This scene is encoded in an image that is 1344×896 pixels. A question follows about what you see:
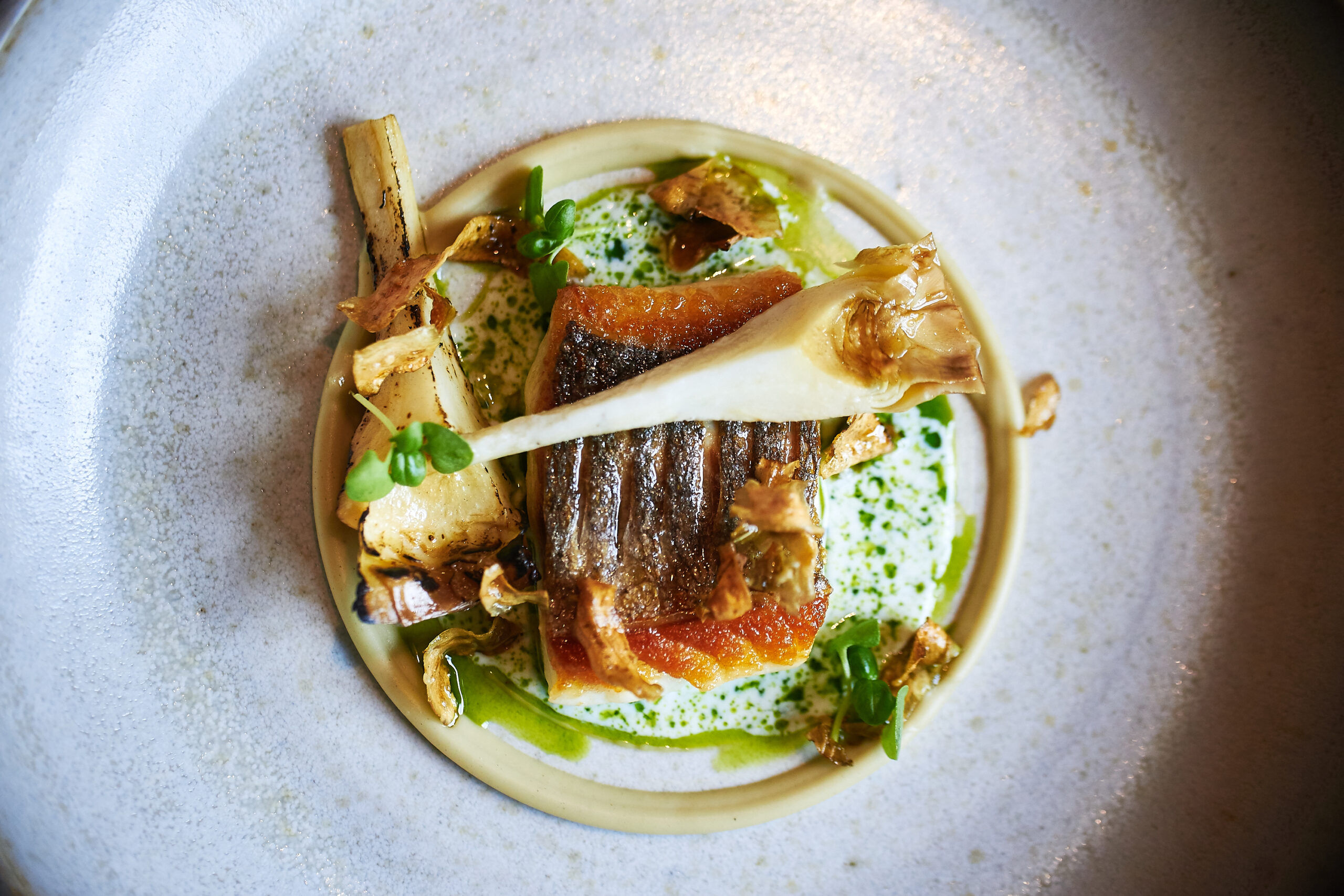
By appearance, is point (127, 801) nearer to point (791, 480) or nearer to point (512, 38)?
point (791, 480)

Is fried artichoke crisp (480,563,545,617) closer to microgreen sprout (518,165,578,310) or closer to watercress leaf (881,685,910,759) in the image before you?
microgreen sprout (518,165,578,310)

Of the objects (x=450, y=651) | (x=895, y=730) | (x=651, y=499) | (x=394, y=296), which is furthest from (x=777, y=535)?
(x=394, y=296)

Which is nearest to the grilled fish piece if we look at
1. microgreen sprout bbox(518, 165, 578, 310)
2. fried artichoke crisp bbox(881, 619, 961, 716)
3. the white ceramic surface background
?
microgreen sprout bbox(518, 165, 578, 310)

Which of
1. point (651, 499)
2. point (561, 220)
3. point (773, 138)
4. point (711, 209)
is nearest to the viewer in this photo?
point (651, 499)

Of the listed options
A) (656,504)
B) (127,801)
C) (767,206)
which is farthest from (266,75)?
(127,801)

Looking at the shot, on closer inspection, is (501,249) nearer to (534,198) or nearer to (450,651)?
(534,198)
